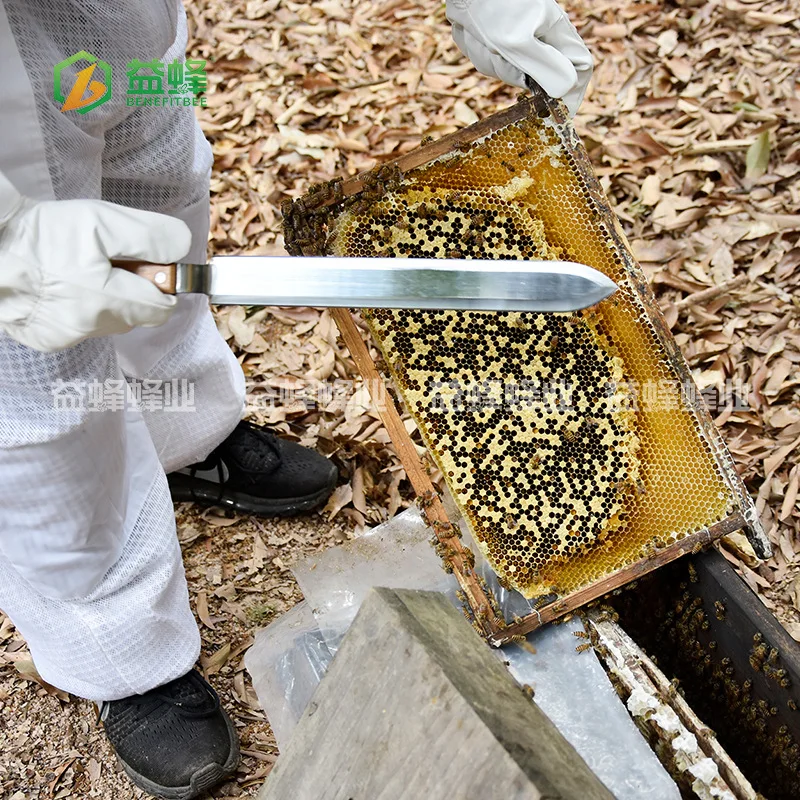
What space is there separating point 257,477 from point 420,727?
185 cm

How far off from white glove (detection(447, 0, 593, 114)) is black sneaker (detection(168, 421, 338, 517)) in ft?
4.71

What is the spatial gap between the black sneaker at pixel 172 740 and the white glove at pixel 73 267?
1179 millimetres

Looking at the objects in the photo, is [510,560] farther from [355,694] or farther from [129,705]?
[129,705]

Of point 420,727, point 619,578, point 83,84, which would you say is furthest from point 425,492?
point 83,84

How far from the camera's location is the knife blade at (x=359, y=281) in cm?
149

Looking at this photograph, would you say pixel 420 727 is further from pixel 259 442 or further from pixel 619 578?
pixel 259 442

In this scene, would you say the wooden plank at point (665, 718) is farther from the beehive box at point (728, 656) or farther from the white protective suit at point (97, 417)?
the white protective suit at point (97, 417)

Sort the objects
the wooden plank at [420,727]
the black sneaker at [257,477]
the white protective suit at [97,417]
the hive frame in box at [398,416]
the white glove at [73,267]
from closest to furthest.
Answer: the wooden plank at [420,727] < the white glove at [73,267] < the white protective suit at [97,417] < the hive frame in box at [398,416] < the black sneaker at [257,477]

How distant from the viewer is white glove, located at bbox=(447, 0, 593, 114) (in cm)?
201

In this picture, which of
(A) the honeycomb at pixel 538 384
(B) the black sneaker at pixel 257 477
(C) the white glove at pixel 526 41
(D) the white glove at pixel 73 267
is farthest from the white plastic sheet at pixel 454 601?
(C) the white glove at pixel 526 41

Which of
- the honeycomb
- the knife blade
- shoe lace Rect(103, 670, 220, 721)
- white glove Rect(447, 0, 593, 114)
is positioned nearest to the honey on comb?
the honeycomb

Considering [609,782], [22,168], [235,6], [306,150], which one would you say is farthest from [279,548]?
[235,6]

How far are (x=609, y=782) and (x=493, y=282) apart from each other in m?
1.06

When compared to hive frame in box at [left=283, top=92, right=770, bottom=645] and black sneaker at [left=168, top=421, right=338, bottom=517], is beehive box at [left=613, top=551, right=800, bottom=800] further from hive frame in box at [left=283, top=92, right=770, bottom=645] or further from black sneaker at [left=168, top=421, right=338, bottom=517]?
black sneaker at [left=168, top=421, right=338, bottom=517]
